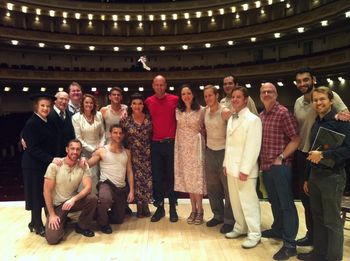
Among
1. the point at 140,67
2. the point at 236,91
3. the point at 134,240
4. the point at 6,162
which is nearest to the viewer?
the point at 236,91

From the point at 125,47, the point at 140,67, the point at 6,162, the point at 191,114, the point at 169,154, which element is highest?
the point at 125,47

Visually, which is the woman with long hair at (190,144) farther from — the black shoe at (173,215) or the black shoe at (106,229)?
the black shoe at (106,229)

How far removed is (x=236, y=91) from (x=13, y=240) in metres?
3.47

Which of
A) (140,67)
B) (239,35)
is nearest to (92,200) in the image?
(140,67)

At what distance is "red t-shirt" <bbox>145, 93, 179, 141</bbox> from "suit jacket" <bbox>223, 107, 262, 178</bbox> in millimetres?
1131

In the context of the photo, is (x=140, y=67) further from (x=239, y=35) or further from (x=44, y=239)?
(x=44, y=239)

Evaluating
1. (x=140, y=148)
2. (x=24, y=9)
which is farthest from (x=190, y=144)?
(x=24, y=9)

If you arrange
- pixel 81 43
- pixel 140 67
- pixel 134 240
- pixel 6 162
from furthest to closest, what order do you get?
pixel 81 43 < pixel 140 67 < pixel 6 162 < pixel 134 240

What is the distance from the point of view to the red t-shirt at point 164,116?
5.11 meters

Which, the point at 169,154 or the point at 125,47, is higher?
the point at 125,47

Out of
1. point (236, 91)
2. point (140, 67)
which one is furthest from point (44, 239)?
point (140, 67)

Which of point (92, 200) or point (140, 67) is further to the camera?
point (140, 67)

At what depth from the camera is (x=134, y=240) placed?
4.50 metres

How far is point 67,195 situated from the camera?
4.63 m
